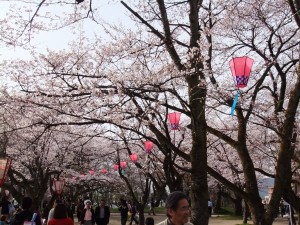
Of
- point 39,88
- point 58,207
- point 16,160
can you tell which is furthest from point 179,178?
point 16,160

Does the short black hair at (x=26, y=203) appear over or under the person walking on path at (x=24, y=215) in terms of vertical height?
over

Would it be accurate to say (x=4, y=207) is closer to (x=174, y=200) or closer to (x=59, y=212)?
(x=59, y=212)

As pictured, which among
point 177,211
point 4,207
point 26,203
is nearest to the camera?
point 177,211

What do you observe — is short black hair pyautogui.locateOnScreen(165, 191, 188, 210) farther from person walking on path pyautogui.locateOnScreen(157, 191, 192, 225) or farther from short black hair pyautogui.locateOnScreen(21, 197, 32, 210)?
short black hair pyautogui.locateOnScreen(21, 197, 32, 210)

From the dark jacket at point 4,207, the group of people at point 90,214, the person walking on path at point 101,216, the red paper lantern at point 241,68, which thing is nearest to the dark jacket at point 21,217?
the group of people at point 90,214

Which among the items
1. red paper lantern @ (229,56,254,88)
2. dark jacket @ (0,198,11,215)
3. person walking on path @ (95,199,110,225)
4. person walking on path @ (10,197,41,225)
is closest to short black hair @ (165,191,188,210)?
red paper lantern @ (229,56,254,88)

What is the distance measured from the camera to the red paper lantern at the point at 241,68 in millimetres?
6812

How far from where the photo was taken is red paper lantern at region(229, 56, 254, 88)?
22.4 feet

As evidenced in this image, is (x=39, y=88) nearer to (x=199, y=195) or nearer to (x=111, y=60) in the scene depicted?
(x=111, y=60)

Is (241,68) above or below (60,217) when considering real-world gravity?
above

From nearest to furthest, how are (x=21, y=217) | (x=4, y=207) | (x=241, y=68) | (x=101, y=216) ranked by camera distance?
(x=241, y=68) < (x=21, y=217) < (x=101, y=216) < (x=4, y=207)

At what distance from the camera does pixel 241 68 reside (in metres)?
6.84

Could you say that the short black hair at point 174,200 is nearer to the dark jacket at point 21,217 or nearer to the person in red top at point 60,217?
the person in red top at point 60,217

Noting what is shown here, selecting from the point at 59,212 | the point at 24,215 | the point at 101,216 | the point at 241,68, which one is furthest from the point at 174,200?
the point at 101,216
